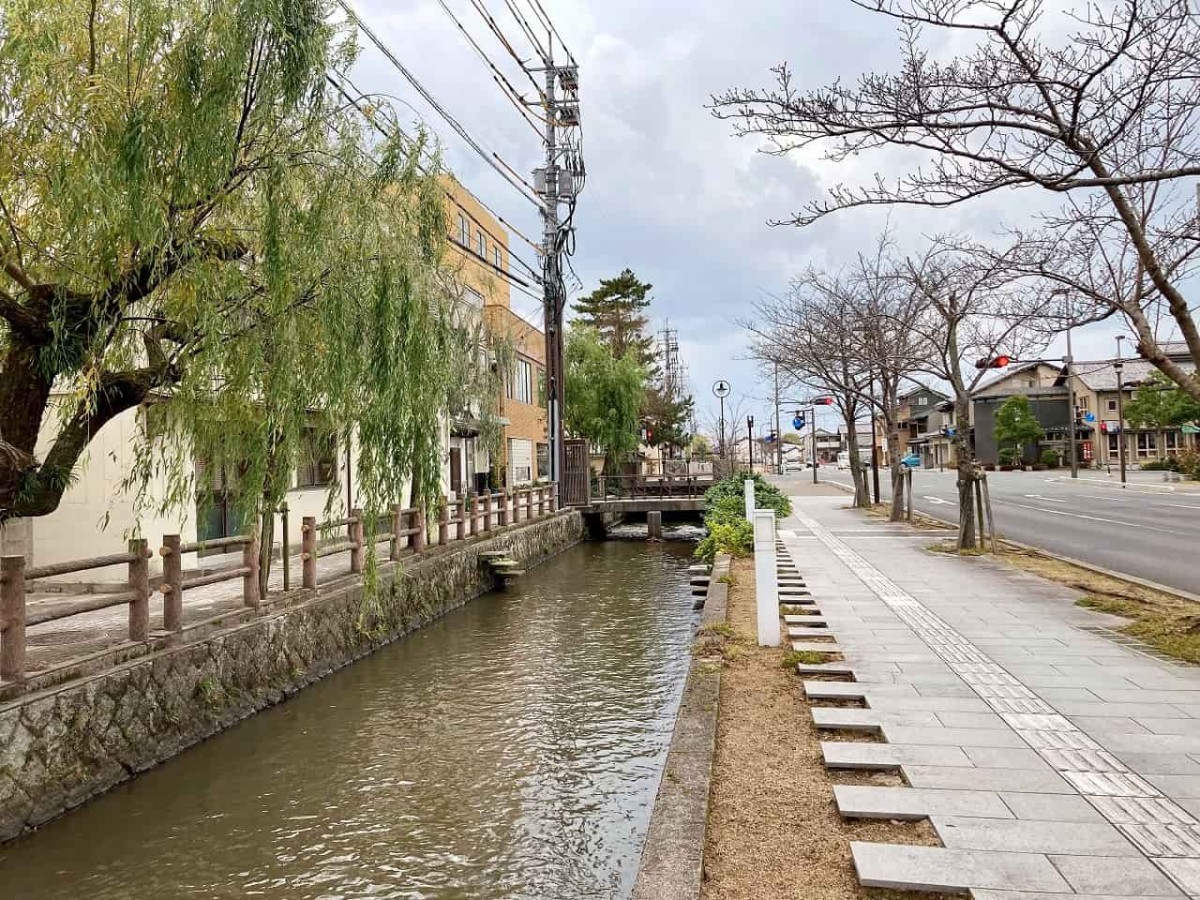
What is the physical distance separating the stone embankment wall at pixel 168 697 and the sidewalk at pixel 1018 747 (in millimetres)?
5132

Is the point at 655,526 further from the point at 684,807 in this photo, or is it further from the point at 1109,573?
the point at 684,807

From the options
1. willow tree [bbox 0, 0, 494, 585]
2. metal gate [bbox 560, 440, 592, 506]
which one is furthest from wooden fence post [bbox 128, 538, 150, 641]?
metal gate [bbox 560, 440, 592, 506]

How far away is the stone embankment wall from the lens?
538 centimetres

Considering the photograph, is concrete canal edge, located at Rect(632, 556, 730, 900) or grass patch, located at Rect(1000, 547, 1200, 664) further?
grass patch, located at Rect(1000, 547, 1200, 664)

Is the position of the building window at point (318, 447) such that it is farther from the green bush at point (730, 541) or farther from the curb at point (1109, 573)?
the curb at point (1109, 573)

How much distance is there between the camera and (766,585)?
7.30 metres

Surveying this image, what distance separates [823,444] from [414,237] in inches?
5202

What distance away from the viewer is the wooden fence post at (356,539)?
1062cm

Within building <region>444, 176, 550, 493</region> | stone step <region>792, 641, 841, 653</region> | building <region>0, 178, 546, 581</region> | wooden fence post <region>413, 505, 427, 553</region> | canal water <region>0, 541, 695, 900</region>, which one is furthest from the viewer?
building <region>444, 176, 550, 493</region>

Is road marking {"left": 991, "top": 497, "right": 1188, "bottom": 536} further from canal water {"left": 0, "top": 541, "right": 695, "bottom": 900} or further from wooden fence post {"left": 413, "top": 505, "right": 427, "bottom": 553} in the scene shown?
wooden fence post {"left": 413, "top": 505, "right": 427, "bottom": 553}

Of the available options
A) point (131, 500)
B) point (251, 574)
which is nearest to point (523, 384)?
point (131, 500)

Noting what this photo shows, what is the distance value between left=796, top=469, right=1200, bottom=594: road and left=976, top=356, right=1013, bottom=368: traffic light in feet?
10.7

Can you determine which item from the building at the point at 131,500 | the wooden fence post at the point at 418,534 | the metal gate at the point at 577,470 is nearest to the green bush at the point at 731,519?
the metal gate at the point at 577,470

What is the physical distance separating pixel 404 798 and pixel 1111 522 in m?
17.4
